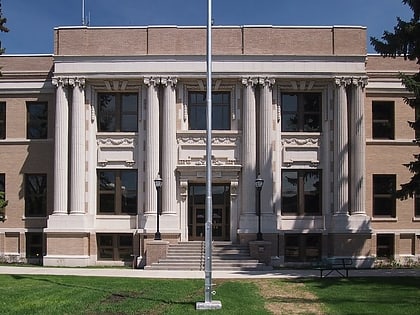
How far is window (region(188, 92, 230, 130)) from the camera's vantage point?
30734 millimetres

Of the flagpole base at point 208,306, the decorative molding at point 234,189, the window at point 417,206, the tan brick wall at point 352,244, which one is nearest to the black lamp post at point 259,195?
the decorative molding at point 234,189

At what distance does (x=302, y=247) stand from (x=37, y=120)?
49.7 ft

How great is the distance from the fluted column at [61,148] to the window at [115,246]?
8.06ft

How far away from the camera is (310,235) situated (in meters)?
30.3

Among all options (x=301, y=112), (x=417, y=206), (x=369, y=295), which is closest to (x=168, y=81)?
(x=301, y=112)

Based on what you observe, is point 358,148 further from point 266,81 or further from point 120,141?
point 120,141

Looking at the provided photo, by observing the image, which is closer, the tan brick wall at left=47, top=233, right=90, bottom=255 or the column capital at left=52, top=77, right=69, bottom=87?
the tan brick wall at left=47, top=233, right=90, bottom=255

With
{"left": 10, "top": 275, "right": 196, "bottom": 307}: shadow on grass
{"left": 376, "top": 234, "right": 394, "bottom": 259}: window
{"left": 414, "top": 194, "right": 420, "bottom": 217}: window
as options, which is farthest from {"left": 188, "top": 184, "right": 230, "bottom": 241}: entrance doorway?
{"left": 10, "top": 275, "right": 196, "bottom": 307}: shadow on grass

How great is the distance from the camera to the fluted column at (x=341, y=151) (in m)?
29.6

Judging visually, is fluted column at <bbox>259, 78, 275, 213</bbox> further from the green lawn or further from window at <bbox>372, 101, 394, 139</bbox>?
the green lawn

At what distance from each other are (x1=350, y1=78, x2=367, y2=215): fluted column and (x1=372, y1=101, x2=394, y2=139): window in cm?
220

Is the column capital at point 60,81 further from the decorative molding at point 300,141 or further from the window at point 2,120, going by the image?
the decorative molding at point 300,141

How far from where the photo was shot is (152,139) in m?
29.8

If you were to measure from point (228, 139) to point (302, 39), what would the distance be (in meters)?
6.14
